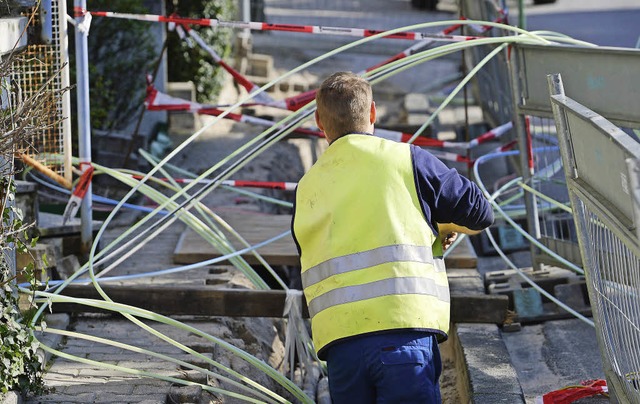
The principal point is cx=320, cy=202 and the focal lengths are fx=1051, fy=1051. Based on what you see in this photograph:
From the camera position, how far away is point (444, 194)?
4012mm

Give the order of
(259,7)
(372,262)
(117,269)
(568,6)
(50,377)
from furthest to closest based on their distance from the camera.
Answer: (568,6)
(259,7)
(117,269)
(50,377)
(372,262)

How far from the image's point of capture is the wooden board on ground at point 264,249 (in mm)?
7703

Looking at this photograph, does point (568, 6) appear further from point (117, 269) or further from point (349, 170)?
point (349, 170)

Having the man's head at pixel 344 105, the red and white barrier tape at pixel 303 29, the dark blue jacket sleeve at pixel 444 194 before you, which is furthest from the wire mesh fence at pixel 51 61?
the dark blue jacket sleeve at pixel 444 194

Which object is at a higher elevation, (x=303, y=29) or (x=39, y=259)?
(x=303, y=29)

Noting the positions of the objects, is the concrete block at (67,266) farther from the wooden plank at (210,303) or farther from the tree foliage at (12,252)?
the tree foliage at (12,252)

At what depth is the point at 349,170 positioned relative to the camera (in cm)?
401

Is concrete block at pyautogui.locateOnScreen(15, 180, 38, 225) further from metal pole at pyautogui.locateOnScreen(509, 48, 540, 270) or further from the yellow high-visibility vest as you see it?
metal pole at pyautogui.locateOnScreen(509, 48, 540, 270)

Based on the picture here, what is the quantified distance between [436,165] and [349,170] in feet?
1.12

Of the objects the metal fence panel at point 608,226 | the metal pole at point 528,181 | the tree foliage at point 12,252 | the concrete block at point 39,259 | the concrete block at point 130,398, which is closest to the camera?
the metal fence panel at point 608,226

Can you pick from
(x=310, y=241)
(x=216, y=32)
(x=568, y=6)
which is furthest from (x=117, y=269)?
(x=568, y=6)

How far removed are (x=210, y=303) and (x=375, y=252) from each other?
2.43 metres

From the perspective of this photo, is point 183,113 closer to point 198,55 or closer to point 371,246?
point 198,55

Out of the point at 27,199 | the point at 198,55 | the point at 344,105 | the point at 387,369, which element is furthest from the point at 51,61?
the point at 198,55
